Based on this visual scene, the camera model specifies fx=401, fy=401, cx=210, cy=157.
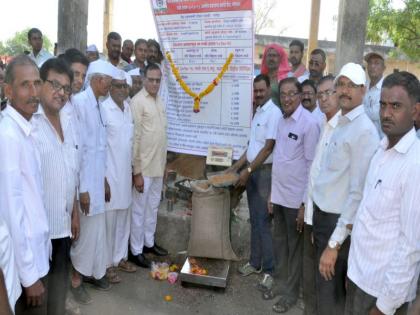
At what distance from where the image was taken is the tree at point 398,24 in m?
10.3

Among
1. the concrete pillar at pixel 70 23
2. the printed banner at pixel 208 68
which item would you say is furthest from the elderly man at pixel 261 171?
the concrete pillar at pixel 70 23

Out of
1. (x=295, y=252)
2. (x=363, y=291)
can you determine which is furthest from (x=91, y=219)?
(x=363, y=291)

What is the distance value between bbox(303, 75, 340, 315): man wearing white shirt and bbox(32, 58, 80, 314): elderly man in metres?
1.86

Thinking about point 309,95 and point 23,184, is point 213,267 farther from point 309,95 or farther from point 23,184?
point 23,184

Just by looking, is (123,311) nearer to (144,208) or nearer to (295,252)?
(144,208)

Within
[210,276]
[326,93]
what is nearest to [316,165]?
[326,93]

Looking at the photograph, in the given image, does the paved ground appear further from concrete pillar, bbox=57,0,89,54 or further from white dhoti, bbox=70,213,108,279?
concrete pillar, bbox=57,0,89,54

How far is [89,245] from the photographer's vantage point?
12.6 feet

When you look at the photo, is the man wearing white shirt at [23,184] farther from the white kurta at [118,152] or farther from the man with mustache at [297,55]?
the man with mustache at [297,55]

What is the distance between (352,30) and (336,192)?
9.68 ft

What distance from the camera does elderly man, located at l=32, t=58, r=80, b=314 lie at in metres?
2.70

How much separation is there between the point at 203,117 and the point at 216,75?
498mm

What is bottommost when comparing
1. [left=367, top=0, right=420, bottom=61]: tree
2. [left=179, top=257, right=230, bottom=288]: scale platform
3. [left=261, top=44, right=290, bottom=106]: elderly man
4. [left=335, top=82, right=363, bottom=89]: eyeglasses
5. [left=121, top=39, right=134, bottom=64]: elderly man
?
[left=179, top=257, right=230, bottom=288]: scale platform

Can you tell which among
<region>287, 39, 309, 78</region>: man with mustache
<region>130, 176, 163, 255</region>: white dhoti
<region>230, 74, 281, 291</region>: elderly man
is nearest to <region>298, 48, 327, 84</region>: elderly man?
<region>287, 39, 309, 78</region>: man with mustache
